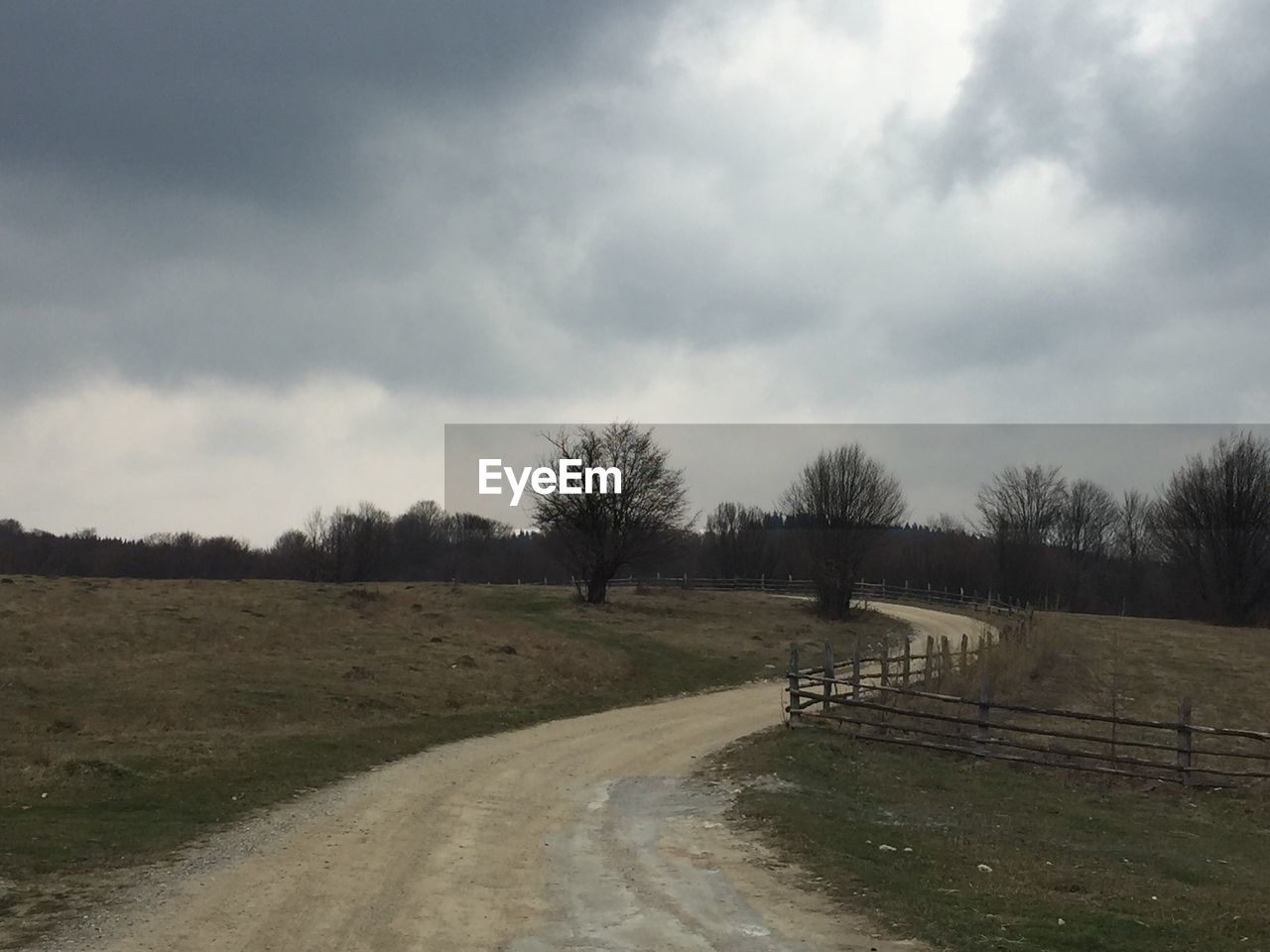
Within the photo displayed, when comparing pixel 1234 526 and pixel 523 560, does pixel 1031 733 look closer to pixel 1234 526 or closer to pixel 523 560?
pixel 1234 526

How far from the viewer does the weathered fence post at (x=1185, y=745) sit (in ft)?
67.7

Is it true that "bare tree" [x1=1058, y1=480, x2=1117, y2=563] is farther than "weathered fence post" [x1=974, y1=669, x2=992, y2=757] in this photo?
Yes

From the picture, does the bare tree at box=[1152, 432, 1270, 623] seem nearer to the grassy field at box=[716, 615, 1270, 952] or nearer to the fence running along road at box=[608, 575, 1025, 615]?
the fence running along road at box=[608, 575, 1025, 615]

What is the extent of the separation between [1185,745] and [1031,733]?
114 inches

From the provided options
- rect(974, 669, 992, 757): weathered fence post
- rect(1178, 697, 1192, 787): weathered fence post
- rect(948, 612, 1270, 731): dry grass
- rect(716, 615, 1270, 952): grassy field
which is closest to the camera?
rect(716, 615, 1270, 952): grassy field

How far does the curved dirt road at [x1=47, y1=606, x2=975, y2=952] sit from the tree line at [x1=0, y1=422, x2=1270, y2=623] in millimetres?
41184

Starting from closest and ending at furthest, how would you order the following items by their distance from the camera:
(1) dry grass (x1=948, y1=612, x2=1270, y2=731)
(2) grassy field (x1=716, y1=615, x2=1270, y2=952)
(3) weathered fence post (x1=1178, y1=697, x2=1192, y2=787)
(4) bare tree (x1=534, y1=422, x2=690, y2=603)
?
(2) grassy field (x1=716, y1=615, x2=1270, y2=952) → (3) weathered fence post (x1=1178, y1=697, x2=1192, y2=787) → (1) dry grass (x1=948, y1=612, x2=1270, y2=731) → (4) bare tree (x1=534, y1=422, x2=690, y2=603)

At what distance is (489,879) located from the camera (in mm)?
11398

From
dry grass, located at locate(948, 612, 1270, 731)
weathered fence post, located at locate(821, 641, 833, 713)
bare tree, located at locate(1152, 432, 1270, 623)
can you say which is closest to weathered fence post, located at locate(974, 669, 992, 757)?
weathered fence post, located at locate(821, 641, 833, 713)

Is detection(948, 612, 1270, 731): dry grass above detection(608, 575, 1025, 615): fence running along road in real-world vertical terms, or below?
below

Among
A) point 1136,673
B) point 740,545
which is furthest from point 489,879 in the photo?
point 740,545

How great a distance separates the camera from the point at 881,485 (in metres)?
62.2

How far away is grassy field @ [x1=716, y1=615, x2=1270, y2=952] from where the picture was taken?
9875 millimetres

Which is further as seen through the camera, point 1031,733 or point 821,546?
point 821,546
